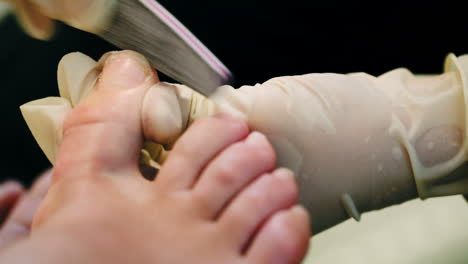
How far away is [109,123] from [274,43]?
1.06 ft

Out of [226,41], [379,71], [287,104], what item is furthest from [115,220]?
[379,71]

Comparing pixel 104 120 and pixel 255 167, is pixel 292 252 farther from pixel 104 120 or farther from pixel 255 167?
pixel 104 120

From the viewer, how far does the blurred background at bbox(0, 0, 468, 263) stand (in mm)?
476

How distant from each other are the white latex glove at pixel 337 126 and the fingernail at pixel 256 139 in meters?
0.03

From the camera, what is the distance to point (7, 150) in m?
0.48

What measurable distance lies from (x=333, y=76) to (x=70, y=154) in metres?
0.25

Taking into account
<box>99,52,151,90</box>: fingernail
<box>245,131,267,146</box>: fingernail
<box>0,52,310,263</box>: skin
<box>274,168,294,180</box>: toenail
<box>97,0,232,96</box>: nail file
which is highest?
<box>97,0,232,96</box>: nail file

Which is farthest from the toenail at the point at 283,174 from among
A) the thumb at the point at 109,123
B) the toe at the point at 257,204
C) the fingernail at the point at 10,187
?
the fingernail at the point at 10,187

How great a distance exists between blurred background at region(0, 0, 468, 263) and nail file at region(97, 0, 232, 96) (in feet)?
0.39

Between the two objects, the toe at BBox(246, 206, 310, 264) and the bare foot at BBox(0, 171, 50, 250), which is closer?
the toe at BBox(246, 206, 310, 264)

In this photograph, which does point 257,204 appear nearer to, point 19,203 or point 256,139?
point 256,139

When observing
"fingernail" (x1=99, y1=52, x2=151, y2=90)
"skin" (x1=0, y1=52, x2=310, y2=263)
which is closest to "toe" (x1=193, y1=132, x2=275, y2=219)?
"skin" (x1=0, y1=52, x2=310, y2=263)

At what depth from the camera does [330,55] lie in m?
0.67

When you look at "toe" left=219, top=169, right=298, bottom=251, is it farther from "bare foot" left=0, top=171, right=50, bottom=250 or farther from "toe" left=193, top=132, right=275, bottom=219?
"bare foot" left=0, top=171, right=50, bottom=250
